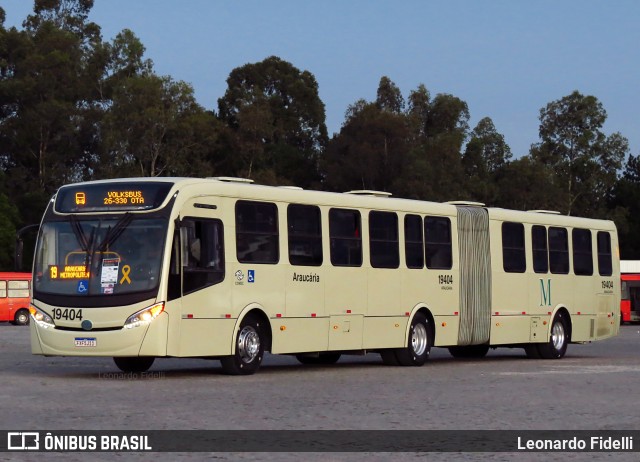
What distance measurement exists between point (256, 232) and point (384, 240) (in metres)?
4.14

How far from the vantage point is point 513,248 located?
3045 cm

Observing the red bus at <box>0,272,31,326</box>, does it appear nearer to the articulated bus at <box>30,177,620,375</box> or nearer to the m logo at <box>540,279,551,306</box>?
the articulated bus at <box>30,177,620,375</box>

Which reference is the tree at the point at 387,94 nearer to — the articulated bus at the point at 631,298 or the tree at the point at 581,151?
the tree at the point at 581,151

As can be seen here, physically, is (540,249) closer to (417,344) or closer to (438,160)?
(417,344)

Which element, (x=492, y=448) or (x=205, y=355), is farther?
(x=205, y=355)

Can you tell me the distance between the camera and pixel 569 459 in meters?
11.3

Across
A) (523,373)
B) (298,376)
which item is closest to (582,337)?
(523,373)

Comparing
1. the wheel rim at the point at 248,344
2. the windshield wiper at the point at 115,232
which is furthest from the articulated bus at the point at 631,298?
the windshield wiper at the point at 115,232

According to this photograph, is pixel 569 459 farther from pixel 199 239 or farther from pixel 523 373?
pixel 523 373

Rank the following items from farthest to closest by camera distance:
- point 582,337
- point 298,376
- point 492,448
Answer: point 582,337, point 298,376, point 492,448

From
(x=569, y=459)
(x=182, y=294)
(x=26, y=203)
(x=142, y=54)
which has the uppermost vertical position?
(x=142, y=54)

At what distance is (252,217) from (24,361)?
22.9ft

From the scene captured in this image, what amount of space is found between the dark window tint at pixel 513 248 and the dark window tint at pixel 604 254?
12.4 ft

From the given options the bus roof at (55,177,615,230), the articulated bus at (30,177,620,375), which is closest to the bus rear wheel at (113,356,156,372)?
the articulated bus at (30,177,620,375)
